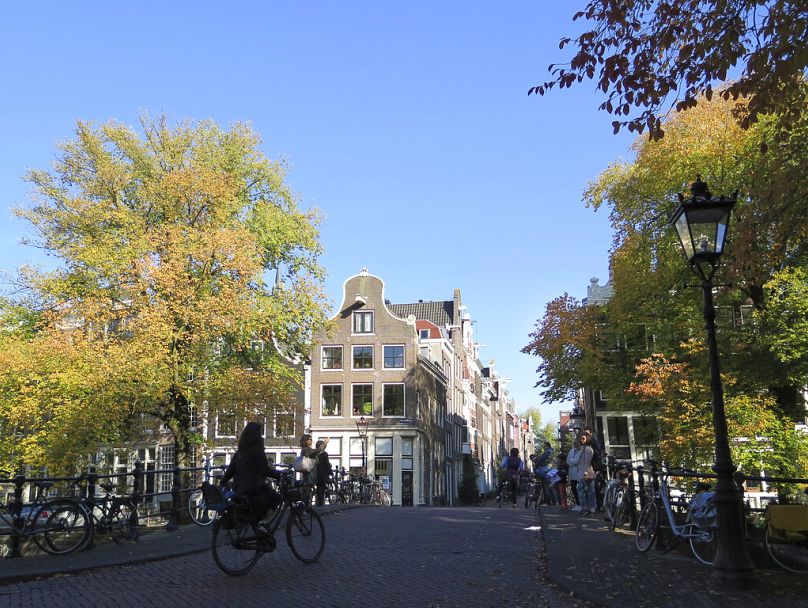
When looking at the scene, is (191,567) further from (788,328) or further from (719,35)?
(788,328)

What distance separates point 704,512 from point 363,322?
134ft

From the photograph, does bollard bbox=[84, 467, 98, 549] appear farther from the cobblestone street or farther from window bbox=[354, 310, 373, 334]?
window bbox=[354, 310, 373, 334]

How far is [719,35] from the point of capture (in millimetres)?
8688

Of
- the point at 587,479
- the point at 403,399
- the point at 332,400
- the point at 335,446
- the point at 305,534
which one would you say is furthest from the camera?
the point at 332,400

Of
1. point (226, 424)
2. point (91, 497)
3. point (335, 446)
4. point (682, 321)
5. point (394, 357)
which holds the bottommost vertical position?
point (91, 497)

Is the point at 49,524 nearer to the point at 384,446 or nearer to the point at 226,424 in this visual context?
the point at 226,424

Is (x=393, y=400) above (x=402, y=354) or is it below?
below

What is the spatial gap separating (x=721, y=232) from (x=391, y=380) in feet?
133

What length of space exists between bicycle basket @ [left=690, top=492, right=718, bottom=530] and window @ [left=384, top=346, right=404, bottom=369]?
129ft

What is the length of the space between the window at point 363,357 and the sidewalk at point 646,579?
1471 inches

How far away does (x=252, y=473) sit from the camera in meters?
9.11

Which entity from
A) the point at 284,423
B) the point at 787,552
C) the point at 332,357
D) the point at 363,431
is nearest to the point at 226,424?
the point at 284,423

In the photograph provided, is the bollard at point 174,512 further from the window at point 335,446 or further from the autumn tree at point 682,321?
the window at point 335,446

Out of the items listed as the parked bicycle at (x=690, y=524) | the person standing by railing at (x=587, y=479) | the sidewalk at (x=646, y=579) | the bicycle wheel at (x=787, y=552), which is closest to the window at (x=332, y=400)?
the person standing by railing at (x=587, y=479)
